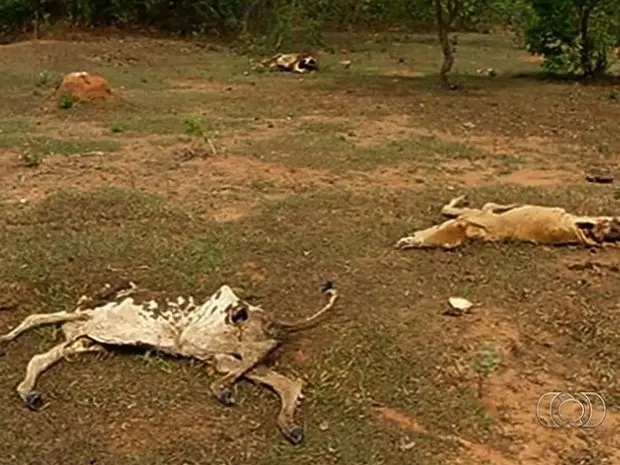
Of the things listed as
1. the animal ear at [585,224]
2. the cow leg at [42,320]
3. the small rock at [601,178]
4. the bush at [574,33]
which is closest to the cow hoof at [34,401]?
the cow leg at [42,320]

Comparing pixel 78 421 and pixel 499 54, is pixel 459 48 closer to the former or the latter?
pixel 499 54

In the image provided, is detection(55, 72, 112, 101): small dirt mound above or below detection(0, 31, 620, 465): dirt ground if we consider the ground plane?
below

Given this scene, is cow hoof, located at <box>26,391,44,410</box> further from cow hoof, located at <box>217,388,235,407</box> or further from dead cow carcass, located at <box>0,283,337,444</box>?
cow hoof, located at <box>217,388,235,407</box>

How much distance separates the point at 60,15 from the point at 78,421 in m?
13.7

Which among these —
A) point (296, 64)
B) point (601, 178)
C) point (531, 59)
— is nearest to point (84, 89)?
point (296, 64)

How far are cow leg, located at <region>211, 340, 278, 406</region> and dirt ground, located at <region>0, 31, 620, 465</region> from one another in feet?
0.19

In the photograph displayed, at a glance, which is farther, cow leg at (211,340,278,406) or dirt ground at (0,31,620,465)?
cow leg at (211,340,278,406)

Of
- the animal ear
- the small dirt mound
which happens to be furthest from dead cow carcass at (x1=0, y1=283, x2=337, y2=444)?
the small dirt mound

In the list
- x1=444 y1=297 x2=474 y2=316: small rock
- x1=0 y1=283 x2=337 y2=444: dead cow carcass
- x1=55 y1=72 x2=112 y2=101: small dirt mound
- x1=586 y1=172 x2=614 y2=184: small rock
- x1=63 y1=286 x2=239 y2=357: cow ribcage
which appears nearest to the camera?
x1=0 y1=283 x2=337 y2=444: dead cow carcass

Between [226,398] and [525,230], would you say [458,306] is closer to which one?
[525,230]

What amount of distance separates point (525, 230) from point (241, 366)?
199cm

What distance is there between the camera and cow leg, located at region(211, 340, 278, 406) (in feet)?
11.0

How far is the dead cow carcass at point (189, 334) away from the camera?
3488mm

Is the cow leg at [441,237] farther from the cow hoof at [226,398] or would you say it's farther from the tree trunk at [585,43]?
the tree trunk at [585,43]
